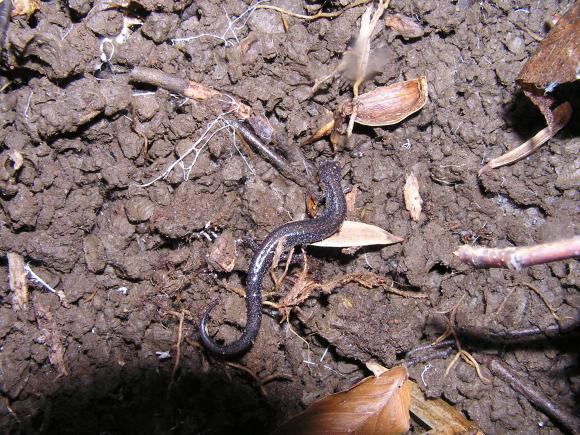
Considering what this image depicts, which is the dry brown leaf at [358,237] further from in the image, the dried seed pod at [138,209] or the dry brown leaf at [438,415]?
the dried seed pod at [138,209]

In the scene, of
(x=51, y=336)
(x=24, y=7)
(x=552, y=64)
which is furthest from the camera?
(x=51, y=336)

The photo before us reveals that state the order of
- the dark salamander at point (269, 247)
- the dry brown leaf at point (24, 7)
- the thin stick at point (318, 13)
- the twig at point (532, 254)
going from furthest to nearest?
1. the dark salamander at point (269, 247)
2. the thin stick at point (318, 13)
3. the dry brown leaf at point (24, 7)
4. the twig at point (532, 254)

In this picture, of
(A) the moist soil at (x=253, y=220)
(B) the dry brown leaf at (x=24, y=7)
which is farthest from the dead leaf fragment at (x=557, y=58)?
(B) the dry brown leaf at (x=24, y=7)

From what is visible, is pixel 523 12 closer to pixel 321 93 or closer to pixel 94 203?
pixel 321 93

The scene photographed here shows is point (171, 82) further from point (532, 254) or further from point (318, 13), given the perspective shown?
point (532, 254)

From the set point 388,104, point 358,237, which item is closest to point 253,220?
point 358,237

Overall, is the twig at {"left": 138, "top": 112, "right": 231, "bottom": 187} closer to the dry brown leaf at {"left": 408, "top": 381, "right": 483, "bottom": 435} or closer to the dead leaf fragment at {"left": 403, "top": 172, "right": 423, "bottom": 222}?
the dead leaf fragment at {"left": 403, "top": 172, "right": 423, "bottom": 222}
